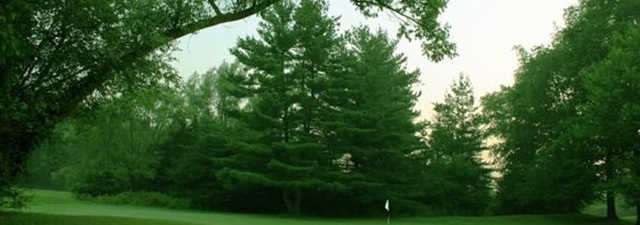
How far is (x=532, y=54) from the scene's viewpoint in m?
37.8

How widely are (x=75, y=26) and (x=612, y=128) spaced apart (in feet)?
77.2

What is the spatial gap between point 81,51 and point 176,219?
13037 millimetres

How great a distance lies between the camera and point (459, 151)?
41219 millimetres

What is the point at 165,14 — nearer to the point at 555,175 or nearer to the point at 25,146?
the point at 25,146

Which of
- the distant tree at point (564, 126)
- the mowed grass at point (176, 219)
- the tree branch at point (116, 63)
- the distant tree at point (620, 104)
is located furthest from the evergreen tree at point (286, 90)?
the tree branch at point (116, 63)

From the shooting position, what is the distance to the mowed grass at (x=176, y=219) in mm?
15281

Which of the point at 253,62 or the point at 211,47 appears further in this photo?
the point at 253,62

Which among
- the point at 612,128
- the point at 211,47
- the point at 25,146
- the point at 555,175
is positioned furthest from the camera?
the point at 555,175

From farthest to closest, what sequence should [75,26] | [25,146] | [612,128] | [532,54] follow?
[532,54] → [612,128] → [25,146] → [75,26]

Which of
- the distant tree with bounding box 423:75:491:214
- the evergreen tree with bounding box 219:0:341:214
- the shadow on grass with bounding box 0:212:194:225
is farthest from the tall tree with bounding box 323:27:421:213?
the shadow on grass with bounding box 0:212:194:225

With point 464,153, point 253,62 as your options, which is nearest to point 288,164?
point 253,62

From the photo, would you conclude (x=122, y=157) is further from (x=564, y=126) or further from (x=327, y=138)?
(x=564, y=126)

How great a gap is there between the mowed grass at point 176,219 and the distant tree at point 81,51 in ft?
11.1

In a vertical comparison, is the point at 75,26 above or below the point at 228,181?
above
